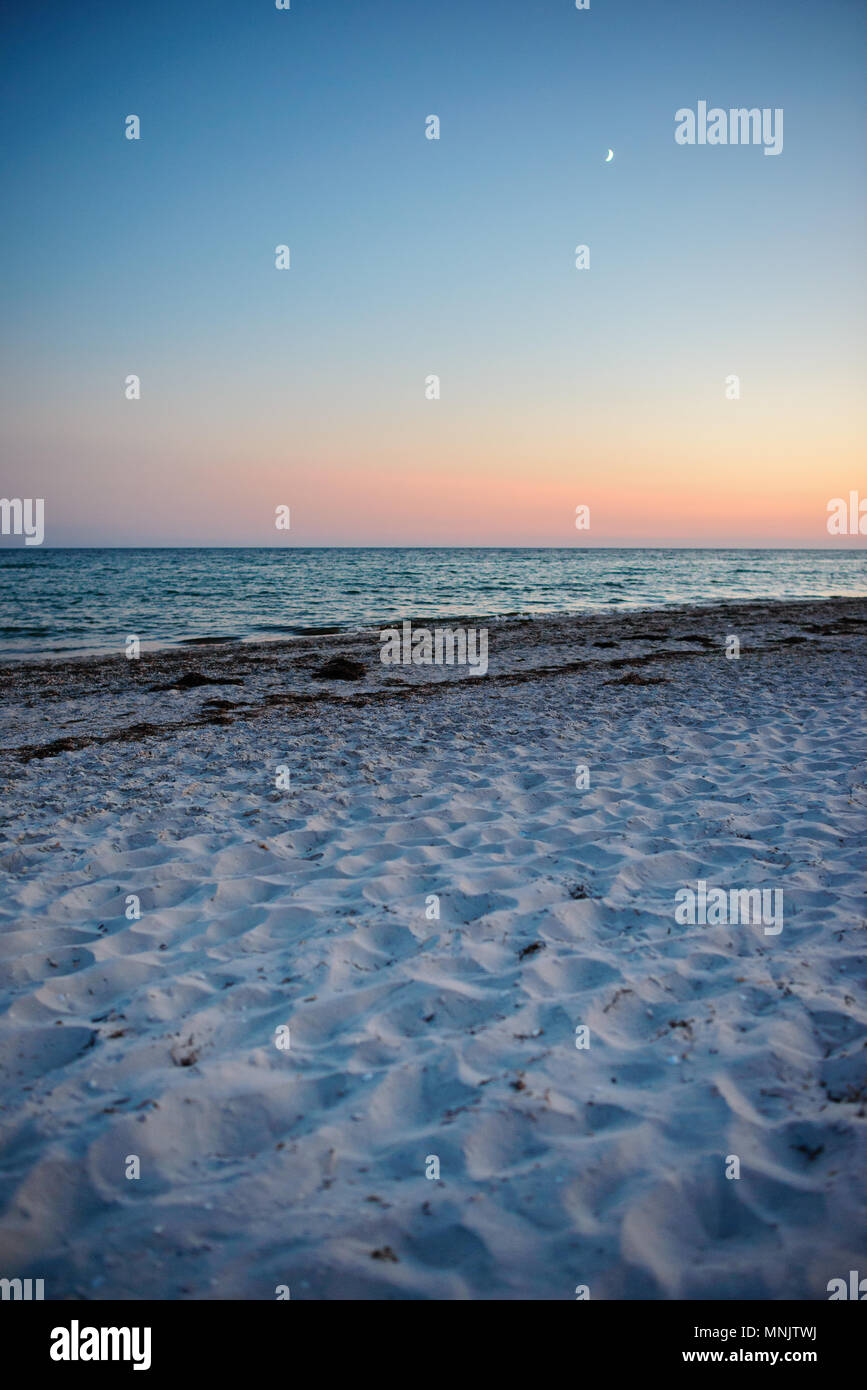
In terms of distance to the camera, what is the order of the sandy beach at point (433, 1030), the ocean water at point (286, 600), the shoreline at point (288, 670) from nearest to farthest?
the sandy beach at point (433, 1030), the shoreline at point (288, 670), the ocean water at point (286, 600)

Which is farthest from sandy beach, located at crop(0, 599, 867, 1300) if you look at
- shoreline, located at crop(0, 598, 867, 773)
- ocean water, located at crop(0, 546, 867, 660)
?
ocean water, located at crop(0, 546, 867, 660)

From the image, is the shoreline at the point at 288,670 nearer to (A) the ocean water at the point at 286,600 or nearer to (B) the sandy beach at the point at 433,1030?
(B) the sandy beach at the point at 433,1030

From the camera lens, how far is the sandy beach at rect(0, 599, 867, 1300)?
2.23m

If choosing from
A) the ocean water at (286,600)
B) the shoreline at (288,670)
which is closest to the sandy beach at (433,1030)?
the shoreline at (288,670)

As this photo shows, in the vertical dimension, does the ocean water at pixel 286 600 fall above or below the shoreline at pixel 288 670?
above

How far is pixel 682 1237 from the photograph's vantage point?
7.38ft

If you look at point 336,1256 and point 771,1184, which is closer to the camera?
point 336,1256

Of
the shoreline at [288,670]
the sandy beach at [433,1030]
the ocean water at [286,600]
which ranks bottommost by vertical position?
the sandy beach at [433,1030]

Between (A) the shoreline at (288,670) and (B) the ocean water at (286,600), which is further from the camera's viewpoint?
(B) the ocean water at (286,600)

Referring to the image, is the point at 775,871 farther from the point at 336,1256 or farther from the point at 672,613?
the point at 672,613

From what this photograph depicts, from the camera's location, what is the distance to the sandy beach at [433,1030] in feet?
7.31
